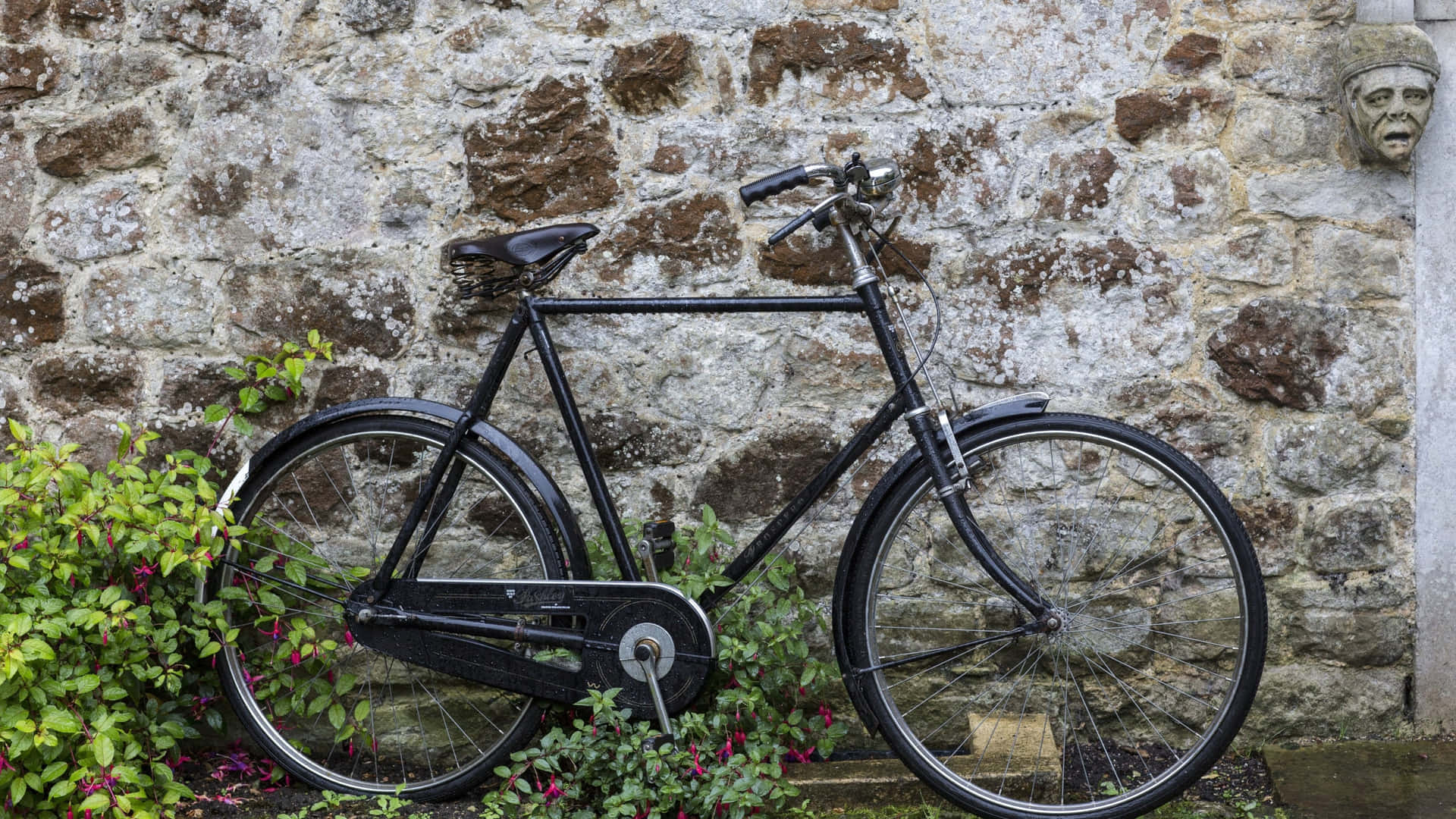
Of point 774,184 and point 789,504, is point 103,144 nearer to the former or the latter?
point 774,184

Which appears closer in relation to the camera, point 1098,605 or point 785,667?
point 785,667

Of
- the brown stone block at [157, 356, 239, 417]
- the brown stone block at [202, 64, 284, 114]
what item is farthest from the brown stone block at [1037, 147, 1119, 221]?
the brown stone block at [157, 356, 239, 417]

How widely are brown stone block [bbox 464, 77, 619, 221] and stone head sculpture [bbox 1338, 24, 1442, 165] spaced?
184cm

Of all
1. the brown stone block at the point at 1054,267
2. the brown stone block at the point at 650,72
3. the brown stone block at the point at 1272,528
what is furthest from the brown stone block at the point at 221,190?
the brown stone block at the point at 1272,528

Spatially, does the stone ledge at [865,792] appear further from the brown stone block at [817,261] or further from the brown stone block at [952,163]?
the brown stone block at [952,163]

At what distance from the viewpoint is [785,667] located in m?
2.81

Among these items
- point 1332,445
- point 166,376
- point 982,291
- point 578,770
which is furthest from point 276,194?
point 1332,445

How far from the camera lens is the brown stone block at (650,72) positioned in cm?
298

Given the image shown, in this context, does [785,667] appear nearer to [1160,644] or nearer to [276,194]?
[1160,644]

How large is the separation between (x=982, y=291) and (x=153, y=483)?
2156 mm

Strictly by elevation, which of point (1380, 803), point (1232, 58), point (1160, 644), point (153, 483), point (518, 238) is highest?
point (1232, 58)

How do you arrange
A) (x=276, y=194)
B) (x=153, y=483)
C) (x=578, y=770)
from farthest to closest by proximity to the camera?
(x=276, y=194) → (x=153, y=483) → (x=578, y=770)

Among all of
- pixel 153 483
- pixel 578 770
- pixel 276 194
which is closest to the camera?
pixel 578 770

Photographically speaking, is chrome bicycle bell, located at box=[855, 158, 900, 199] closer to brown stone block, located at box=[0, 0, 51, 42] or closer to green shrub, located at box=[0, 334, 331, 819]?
green shrub, located at box=[0, 334, 331, 819]
